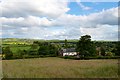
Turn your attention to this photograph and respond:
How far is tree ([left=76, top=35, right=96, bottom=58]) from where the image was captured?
171 ft

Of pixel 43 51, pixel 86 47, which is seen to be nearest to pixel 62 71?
pixel 86 47

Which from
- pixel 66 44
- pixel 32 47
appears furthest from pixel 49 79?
pixel 66 44

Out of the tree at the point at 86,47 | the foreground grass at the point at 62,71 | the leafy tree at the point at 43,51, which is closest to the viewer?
the foreground grass at the point at 62,71

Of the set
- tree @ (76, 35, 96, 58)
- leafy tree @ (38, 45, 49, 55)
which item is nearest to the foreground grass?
tree @ (76, 35, 96, 58)

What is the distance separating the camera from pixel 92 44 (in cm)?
5406

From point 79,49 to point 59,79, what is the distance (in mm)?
42786

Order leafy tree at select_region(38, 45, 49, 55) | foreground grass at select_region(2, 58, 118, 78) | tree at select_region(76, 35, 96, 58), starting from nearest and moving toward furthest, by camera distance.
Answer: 1. foreground grass at select_region(2, 58, 118, 78)
2. tree at select_region(76, 35, 96, 58)
3. leafy tree at select_region(38, 45, 49, 55)

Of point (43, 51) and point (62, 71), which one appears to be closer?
point (62, 71)

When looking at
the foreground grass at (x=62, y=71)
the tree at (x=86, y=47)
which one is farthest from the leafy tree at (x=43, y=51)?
the foreground grass at (x=62, y=71)

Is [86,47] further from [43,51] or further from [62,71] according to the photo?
[62,71]

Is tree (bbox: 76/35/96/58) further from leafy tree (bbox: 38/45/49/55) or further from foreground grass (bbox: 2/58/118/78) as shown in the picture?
foreground grass (bbox: 2/58/118/78)

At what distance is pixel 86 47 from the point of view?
53.0 meters

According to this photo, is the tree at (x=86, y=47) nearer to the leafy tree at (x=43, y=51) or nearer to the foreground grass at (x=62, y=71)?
the leafy tree at (x=43, y=51)

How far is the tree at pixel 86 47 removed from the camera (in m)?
52.2
